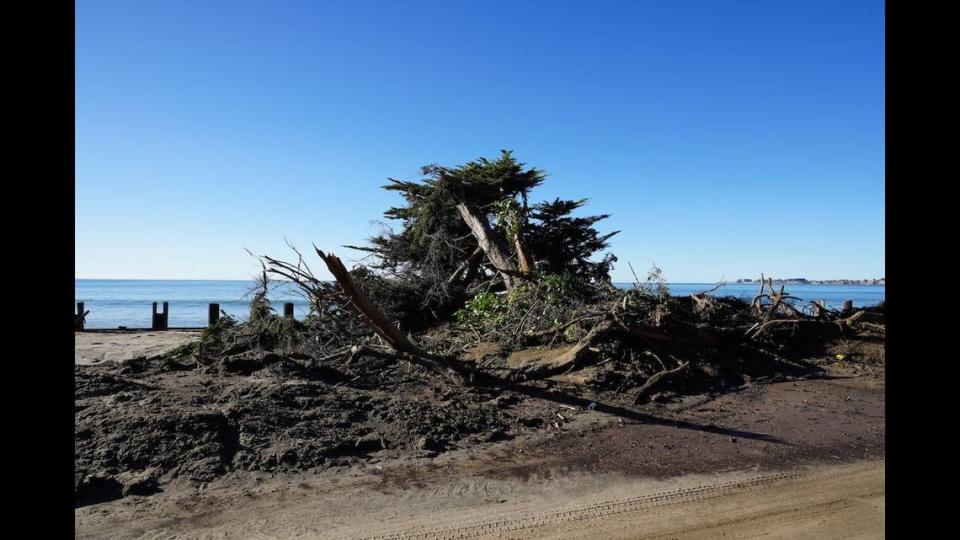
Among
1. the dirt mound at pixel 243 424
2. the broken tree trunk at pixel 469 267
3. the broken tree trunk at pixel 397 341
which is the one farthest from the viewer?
the broken tree trunk at pixel 469 267

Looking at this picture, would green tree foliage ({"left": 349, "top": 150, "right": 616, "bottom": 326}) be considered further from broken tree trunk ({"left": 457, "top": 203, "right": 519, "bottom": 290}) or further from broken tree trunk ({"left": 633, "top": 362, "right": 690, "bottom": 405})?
broken tree trunk ({"left": 633, "top": 362, "right": 690, "bottom": 405})

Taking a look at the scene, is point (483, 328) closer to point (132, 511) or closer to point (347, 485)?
point (347, 485)

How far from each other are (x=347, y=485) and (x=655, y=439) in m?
3.26

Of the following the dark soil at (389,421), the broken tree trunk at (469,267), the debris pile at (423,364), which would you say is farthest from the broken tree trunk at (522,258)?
the dark soil at (389,421)

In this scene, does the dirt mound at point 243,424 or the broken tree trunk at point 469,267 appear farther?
the broken tree trunk at point 469,267

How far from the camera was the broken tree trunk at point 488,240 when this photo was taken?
1323 centimetres

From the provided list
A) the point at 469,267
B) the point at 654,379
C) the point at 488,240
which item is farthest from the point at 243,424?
the point at 469,267

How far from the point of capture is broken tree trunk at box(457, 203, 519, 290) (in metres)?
13.2

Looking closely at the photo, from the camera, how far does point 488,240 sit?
14.2 meters

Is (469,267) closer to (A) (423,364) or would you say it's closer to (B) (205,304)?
(A) (423,364)

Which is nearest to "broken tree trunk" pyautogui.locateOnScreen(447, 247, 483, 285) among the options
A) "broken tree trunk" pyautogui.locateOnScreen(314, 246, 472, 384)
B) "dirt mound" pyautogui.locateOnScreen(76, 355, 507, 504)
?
"broken tree trunk" pyautogui.locateOnScreen(314, 246, 472, 384)

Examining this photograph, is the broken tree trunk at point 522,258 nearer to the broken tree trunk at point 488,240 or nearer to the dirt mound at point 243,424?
the broken tree trunk at point 488,240
